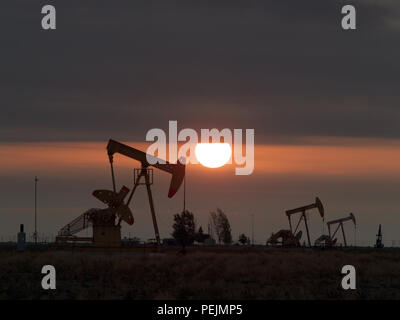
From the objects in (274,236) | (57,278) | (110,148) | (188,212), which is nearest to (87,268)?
(57,278)

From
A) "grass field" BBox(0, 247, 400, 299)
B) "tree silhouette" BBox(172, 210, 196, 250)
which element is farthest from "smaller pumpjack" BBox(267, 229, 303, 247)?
"grass field" BBox(0, 247, 400, 299)

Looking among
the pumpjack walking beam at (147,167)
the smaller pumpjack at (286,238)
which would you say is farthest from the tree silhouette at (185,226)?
the pumpjack walking beam at (147,167)

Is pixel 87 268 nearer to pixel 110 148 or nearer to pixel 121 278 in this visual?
pixel 121 278

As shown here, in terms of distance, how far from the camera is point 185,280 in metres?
33.0

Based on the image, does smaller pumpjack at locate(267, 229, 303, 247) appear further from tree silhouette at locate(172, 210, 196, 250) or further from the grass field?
the grass field

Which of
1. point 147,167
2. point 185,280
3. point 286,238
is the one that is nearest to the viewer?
point 185,280

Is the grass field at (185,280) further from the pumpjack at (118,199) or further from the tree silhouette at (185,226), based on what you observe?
the tree silhouette at (185,226)

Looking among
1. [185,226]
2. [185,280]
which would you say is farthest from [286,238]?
[185,280]

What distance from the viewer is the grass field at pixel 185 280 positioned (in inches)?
1106

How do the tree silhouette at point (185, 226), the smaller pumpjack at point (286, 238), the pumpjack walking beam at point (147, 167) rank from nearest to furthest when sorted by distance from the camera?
1. the pumpjack walking beam at point (147, 167)
2. the smaller pumpjack at point (286, 238)
3. the tree silhouette at point (185, 226)

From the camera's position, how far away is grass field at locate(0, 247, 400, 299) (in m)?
28.1

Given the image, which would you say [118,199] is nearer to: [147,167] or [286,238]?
[147,167]
